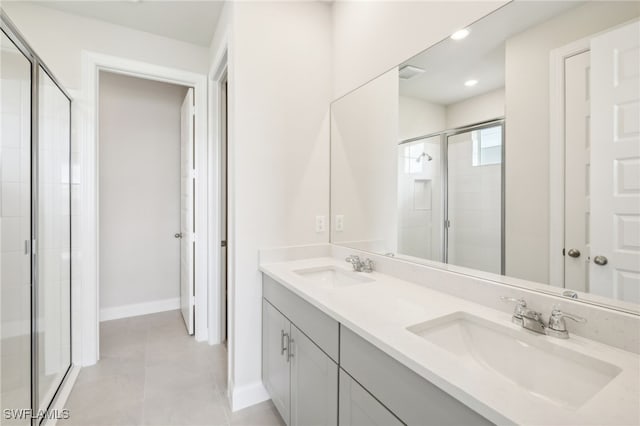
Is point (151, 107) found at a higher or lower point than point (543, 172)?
higher

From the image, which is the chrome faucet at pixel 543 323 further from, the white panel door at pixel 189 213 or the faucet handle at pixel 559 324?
the white panel door at pixel 189 213

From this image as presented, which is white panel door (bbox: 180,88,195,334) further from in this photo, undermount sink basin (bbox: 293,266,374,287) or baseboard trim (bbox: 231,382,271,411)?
undermount sink basin (bbox: 293,266,374,287)

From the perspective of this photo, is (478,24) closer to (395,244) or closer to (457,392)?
(395,244)

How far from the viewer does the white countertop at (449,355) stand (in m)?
0.58

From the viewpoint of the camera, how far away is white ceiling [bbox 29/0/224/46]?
2.12m

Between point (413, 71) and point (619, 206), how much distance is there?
105 centimetres

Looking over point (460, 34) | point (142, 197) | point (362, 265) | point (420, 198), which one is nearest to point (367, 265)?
point (362, 265)

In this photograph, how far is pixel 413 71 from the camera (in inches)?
60.2

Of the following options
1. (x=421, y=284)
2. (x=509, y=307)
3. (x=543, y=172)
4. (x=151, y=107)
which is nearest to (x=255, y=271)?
(x=421, y=284)

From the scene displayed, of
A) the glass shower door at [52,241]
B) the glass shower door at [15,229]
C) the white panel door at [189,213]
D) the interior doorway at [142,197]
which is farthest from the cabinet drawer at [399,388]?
the interior doorway at [142,197]

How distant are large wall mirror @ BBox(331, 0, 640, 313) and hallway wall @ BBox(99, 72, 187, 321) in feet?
8.50

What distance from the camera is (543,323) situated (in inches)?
37.0

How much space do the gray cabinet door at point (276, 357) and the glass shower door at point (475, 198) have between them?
910 millimetres

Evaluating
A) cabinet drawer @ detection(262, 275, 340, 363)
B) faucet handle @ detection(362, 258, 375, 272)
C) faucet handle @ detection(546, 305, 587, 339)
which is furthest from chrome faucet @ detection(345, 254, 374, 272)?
faucet handle @ detection(546, 305, 587, 339)
